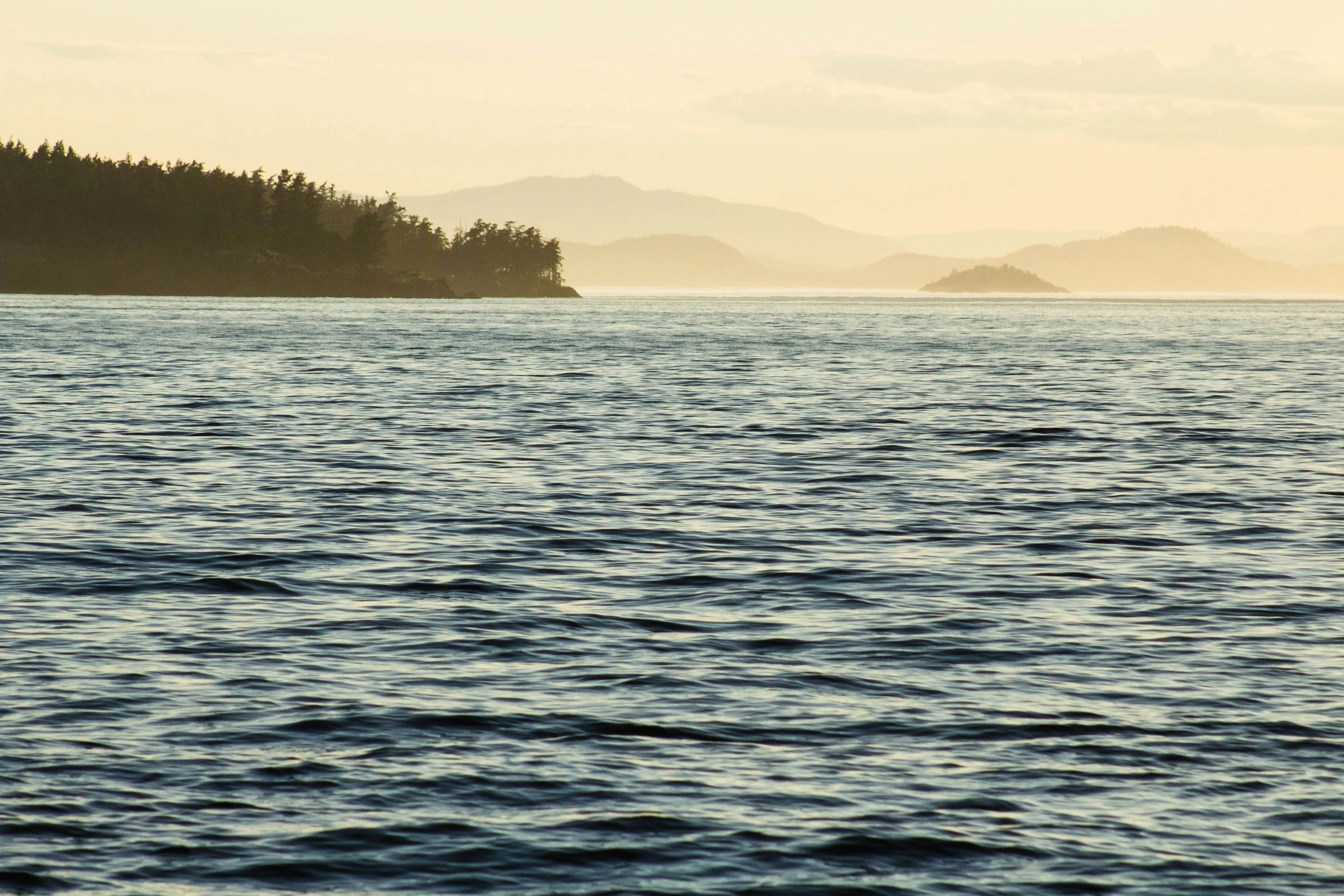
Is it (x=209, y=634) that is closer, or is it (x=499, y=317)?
(x=209, y=634)

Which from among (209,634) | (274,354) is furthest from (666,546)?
(274,354)

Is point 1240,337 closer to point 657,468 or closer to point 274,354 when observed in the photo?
point 274,354

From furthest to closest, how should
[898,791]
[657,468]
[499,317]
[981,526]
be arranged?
[499,317], [657,468], [981,526], [898,791]

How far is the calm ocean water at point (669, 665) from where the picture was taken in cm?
1160

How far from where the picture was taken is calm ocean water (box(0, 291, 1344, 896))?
38.1ft

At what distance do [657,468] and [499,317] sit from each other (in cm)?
15930

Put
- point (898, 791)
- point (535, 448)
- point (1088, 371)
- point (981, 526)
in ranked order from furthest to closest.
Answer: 1. point (1088, 371)
2. point (535, 448)
3. point (981, 526)
4. point (898, 791)

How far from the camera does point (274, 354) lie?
9088 centimetres

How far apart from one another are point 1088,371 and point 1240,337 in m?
64.0

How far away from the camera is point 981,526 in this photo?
1096 inches

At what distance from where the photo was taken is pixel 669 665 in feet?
55.8

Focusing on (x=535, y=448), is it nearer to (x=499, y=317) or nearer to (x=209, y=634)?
(x=209, y=634)

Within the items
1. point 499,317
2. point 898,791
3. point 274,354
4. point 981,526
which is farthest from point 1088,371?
point 499,317

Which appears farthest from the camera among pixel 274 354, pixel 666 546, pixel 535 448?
pixel 274 354
